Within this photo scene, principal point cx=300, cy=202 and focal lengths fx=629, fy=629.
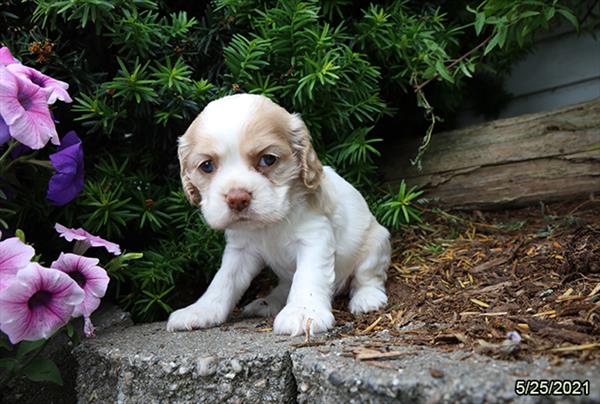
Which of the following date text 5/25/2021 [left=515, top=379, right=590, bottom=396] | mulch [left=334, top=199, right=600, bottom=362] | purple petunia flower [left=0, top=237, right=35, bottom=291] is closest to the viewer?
date text 5/25/2021 [left=515, top=379, right=590, bottom=396]

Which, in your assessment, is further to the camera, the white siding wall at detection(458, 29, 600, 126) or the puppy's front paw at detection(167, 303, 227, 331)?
the white siding wall at detection(458, 29, 600, 126)

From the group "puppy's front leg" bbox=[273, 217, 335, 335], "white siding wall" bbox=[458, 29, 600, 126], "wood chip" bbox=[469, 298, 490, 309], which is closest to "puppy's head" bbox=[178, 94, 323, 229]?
"puppy's front leg" bbox=[273, 217, 335, 335]

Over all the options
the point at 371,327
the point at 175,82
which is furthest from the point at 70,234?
the point at 371,327

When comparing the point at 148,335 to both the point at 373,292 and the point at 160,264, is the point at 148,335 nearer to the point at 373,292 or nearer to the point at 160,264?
the point at 160,264

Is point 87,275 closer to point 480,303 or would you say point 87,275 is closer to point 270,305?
point 270,305

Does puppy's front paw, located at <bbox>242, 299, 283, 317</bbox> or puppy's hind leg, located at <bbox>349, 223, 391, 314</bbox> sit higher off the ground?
puppy's hind leg, located at <bbox>349, 223, 391, 314</bbox>

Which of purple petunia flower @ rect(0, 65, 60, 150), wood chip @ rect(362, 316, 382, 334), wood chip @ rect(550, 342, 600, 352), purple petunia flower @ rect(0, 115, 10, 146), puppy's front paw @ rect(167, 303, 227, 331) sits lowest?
puppy's front paw @ rect(167, 303, 227, 331)

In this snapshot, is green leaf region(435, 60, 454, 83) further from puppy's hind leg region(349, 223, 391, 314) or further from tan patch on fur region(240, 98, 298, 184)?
tan patch on fur region(240, 98, 298, 184)
